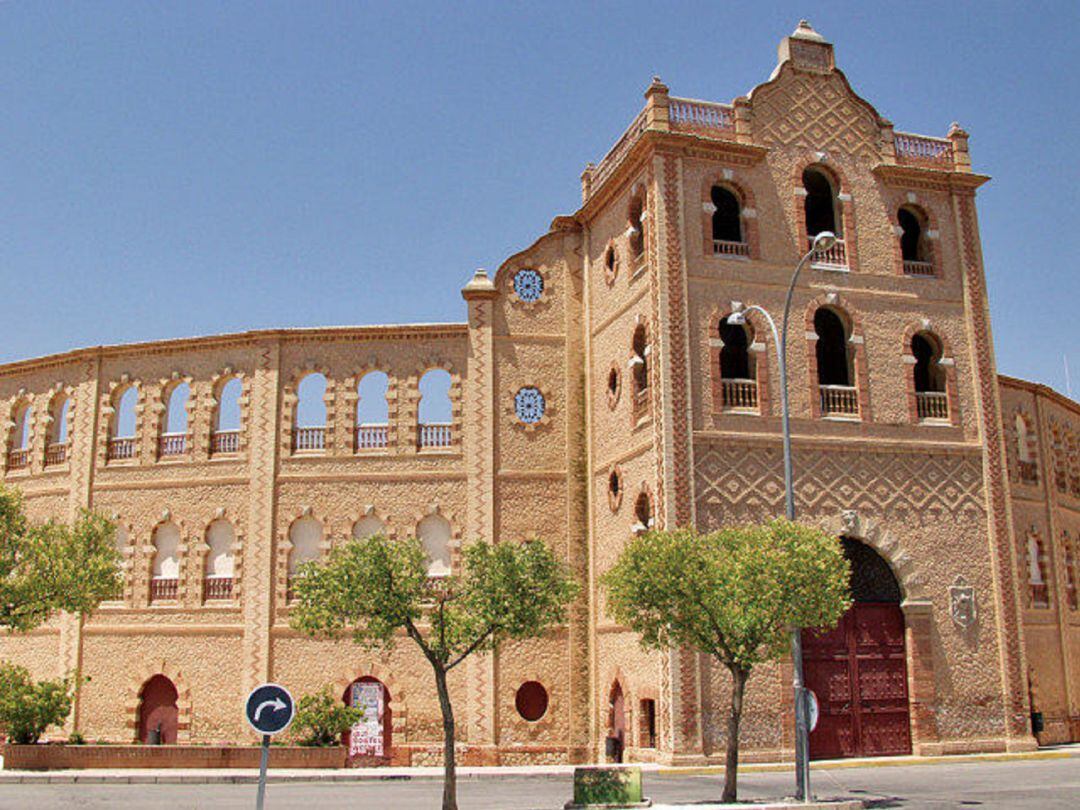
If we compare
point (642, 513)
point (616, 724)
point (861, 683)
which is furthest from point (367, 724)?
point (861, 683)

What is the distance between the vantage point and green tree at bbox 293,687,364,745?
99.9 feet

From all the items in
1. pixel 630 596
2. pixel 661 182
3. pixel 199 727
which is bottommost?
pixel 199 727

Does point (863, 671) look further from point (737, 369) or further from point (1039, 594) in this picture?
point (1039, 594)

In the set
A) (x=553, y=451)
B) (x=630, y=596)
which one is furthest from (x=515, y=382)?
(x=630, y=596)

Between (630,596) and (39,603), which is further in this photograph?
(39,603)

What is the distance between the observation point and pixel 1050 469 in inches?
1487

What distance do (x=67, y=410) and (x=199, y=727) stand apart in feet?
36.9

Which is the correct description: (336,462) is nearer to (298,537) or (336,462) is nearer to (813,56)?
(298,537)

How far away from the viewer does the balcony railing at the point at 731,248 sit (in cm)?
3061

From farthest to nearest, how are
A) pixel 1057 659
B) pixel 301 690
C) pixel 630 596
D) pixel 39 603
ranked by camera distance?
pixel 1057 659, pixel 301 690, pixel 39 603, pixel 630 596

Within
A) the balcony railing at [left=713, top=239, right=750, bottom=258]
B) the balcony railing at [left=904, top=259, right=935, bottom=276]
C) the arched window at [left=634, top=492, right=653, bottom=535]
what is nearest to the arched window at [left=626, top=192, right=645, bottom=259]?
the balcony railing at [left=713, top=239, right=750, bottom=258]

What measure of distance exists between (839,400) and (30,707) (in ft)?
74.0

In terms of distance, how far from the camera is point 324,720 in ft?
99.9

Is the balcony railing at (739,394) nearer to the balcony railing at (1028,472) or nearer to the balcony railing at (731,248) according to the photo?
the balcony railing at (731,248)
